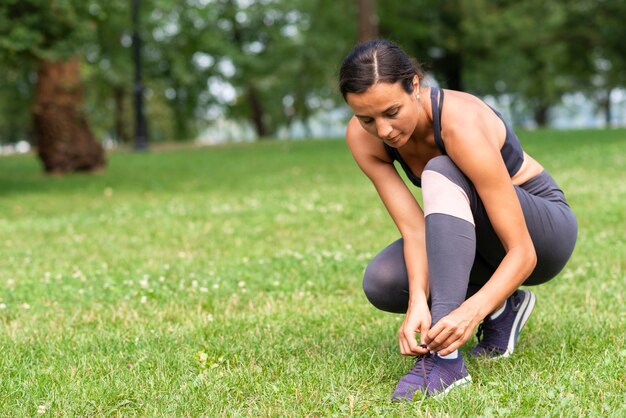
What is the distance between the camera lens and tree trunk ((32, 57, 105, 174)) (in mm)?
20234

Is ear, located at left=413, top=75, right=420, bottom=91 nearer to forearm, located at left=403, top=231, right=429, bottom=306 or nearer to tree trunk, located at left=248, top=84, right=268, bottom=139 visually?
forearm, located at left=403, top=231, right=429, bottom=306

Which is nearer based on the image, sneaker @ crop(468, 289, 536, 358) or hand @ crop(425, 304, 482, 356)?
hand @ crop(425, 304, 482, 356)

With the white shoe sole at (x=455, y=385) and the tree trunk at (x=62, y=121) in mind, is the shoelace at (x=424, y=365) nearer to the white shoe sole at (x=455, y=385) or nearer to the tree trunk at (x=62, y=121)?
the white shoe sole at (x=455, y=385)

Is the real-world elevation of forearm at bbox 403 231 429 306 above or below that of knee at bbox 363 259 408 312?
above

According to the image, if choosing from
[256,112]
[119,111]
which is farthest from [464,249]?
[119,111]

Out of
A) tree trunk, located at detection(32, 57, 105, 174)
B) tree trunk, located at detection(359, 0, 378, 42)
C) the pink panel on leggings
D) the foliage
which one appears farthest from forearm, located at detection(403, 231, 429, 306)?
tree trunk, located at detection(359, 0, 378, 42)

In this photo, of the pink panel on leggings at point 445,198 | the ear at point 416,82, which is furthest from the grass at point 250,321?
the ear at point 416,82

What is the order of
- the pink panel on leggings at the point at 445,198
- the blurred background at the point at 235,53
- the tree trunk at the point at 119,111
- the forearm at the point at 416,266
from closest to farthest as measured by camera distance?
the pink panel on leggings at the point at 445,198 → the forearm at the point at 416,266 → the blurred background at the point at 235,53 → the tree trunk at the point at 119,111

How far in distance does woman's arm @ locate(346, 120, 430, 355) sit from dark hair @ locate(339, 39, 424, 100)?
503 mm

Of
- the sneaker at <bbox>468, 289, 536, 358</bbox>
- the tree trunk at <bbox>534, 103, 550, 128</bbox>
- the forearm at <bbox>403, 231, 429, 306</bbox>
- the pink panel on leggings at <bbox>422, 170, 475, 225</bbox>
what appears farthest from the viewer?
the tree trunk at <bbox>534, 103, 550, 128</bbox>

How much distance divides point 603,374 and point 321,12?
3701 cm

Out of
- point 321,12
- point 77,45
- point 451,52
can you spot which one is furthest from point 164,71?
point 77,45

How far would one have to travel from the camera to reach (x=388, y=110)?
359cm

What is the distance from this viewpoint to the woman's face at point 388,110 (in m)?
3.55
